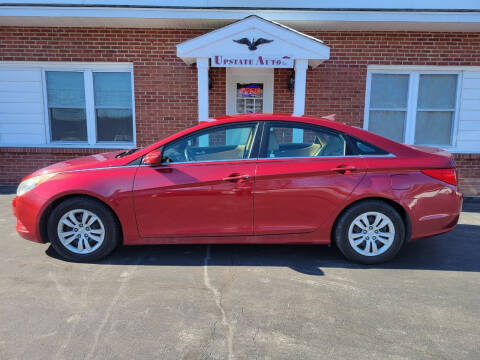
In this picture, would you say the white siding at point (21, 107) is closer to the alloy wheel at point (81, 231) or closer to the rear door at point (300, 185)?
the alloy wheel at point (81, 231)

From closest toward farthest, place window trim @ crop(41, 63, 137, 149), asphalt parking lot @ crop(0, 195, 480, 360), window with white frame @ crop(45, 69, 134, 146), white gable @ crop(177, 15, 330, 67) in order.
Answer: asphalt parking lot @ crop(0, 195, 480, 360) < white gable @ crop(177, 15, 330, 67) < window trim @ crop(41, 63, 137, 149) < window with white frame @ crop(45, 69, 134, 146)

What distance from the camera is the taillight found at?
11.8 feet

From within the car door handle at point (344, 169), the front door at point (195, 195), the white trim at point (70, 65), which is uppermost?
the white trim at point (70, 65)

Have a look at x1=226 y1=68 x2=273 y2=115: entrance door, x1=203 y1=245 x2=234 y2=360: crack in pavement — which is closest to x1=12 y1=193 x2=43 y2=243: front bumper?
x1=203 y1=245 x2=234 y2=360: crack in pavement

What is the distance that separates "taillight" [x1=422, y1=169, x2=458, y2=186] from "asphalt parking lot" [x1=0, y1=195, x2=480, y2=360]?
3.06 ft

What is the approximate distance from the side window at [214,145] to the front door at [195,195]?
0.01m

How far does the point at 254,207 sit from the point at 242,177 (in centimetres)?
34

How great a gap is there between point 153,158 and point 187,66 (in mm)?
4105

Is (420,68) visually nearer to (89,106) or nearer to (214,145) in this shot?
(214,145)

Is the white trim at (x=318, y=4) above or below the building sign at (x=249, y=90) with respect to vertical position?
above

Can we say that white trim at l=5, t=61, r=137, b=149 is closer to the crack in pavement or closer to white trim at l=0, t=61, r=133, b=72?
white trim at l=0, t=61, r=133, b=72

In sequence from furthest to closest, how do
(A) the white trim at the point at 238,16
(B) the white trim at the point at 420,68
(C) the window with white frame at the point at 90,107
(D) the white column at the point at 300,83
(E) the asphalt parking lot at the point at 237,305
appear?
(C) the window with white frame at the point at 90,107 → (B) the white trim at the point at 420,68 → (A) the white trim at the point at 238,16 → (D) the white column at the point at 300,83 → (E) the asphalt parking lot at the point at 237,305

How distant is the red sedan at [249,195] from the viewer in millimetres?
3504

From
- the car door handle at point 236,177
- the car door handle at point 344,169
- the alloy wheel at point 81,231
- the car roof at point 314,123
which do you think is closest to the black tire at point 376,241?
the car door handle at point 344,169
